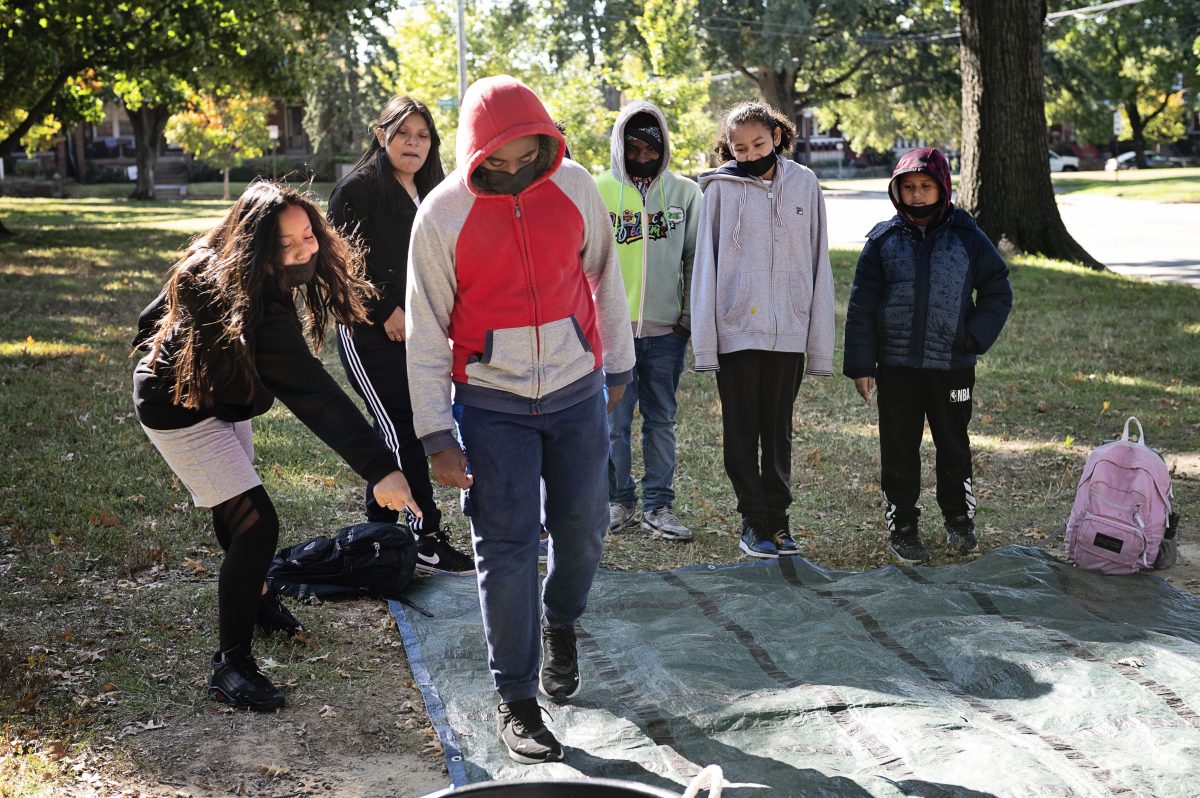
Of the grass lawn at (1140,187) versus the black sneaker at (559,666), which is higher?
the grass lawn at (1140,187)

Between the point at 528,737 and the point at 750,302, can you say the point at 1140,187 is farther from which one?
the point at 528,737

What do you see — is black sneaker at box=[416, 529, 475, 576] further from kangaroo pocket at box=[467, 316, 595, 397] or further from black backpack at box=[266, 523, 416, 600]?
kangaroo pocket at box=[467, 316, 595, 397]

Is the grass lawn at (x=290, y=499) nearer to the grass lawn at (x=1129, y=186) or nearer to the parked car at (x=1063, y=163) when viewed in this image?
the grass lawn at (x=1129, y=186)

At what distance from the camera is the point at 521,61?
37.0 metres

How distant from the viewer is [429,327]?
353cm

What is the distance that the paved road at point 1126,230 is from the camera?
16.7 meters

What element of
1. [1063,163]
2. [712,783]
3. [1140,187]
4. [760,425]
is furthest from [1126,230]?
[1063,163]

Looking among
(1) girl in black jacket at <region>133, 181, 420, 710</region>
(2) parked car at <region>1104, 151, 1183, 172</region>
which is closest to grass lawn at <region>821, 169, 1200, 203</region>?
(2) parked car at <region>1104, 151, 1183, 172</region>

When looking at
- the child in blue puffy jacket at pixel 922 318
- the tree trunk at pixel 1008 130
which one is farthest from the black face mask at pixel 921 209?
the tree trunk at pixel 1008 130

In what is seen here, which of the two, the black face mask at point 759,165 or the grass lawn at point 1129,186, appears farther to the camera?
the grass lawn at point 1129,186

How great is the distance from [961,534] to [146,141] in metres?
42.4

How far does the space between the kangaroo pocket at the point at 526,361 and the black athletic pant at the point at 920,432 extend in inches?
98.9

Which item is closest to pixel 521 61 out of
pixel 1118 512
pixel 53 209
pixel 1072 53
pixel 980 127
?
pixel 53 209

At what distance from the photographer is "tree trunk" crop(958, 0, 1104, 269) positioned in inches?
567
